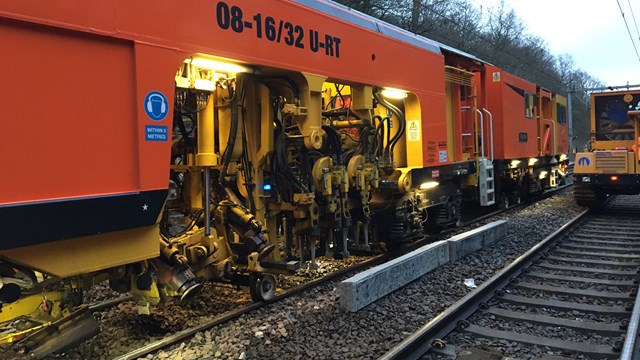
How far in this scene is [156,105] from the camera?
11.1 ft

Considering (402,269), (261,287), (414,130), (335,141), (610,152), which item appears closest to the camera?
(261,287)

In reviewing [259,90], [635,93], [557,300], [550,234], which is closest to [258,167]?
[259,90]

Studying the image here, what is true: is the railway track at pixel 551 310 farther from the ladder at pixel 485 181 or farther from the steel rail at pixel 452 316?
the ladder at pixel 485 181

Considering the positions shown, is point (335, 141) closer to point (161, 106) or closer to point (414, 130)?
point (414, 130)

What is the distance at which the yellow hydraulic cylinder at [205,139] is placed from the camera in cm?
448

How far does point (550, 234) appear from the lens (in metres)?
8.66

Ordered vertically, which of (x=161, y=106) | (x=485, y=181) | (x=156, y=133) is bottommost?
(x=485, y=181)

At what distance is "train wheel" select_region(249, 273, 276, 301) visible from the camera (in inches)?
196

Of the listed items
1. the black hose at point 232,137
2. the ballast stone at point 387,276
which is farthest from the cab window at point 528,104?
the black hose at point 232,137

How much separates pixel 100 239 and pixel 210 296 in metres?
2.43

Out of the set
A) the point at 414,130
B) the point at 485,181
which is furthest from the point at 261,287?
the point at 485,181

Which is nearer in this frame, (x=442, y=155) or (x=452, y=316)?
(x=452, y=316)

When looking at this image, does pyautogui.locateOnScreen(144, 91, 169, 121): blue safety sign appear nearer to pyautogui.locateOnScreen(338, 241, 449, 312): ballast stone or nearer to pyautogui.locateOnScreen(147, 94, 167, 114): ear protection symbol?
pyautogui.locateOnScreen(147, 94, 167, 114): ear protection symbol

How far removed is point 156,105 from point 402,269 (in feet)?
11.3
